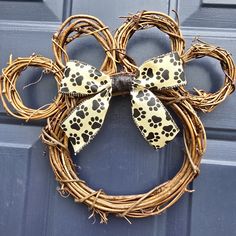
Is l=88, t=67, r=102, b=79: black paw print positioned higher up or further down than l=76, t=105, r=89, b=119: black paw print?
higher up

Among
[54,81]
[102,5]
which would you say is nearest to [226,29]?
[102,5]

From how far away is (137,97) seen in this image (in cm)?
78

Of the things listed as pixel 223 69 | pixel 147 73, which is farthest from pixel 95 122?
pixel 223 69

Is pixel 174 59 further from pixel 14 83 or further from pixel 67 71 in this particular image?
pixel 14 83

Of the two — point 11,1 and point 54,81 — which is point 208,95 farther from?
point 11,1

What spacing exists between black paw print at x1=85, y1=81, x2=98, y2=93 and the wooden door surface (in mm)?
91

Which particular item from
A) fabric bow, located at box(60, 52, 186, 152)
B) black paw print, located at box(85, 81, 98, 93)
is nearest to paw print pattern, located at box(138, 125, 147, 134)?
fabric bow, located at box(60, 52, 186, 152)

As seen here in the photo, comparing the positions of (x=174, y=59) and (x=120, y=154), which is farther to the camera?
(x=120, y=154)

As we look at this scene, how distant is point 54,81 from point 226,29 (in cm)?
36

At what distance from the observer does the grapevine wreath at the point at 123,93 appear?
0.77m

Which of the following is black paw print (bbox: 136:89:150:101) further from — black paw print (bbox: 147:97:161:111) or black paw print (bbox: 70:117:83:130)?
black paw print (bbox: 70:117:83:130)

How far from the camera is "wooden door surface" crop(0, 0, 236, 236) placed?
2.78ft

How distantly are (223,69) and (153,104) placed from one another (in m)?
0.15

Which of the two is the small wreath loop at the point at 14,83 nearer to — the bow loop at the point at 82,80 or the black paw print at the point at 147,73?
the bow loop at the point at 82,80
